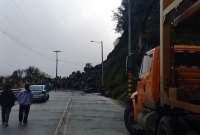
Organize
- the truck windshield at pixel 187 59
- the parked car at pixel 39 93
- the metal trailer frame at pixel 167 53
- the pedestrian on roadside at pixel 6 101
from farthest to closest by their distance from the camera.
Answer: the parked car at pixel 39 93 → the pedestrian on roadside at pixel 6 101 → the truck windshield at pixel 187 59 → the metal trailer frame at pixel 167 53

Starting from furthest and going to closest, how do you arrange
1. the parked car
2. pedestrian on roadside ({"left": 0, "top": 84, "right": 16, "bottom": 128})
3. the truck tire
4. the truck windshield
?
the parked car < pedestrian on roadside ({"left": 0, "top": 84, "right": 16, "bottom": 128}) < the truck tire < the truck windshield

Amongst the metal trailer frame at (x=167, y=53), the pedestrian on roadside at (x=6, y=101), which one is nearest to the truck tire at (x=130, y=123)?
the metal trailer frame at (x=167, y=53)

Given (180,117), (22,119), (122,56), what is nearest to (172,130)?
(180,117)

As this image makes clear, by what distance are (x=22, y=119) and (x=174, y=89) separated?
13087mm

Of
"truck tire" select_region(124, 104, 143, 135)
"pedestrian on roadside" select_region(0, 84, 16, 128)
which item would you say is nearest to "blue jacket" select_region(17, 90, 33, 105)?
"pedestrian on roadside" select_region(0, 84, 16, 128)

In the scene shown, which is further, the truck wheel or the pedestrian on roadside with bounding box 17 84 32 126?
the pedestrian on roadside with bounding box 17 84 32 126

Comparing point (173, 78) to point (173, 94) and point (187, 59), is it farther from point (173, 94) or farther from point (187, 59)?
point (187, 59)

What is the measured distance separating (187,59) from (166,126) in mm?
2487

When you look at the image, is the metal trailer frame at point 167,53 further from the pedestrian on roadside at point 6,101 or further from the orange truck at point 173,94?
the pedestrian on roadside at point 6,101

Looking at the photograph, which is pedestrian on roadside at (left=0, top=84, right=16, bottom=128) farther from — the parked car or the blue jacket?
the parked car

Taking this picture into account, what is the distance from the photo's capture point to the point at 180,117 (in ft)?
35.3

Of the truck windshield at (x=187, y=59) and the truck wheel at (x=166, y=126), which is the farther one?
the truck windshield at (x=187, y=59)

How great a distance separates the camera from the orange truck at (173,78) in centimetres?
1030

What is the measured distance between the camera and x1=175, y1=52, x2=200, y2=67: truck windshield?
42.1 feet
